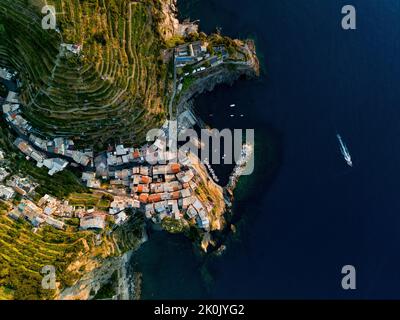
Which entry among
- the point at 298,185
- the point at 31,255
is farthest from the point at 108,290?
the point at 298,185

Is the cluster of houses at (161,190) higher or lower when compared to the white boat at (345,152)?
lower

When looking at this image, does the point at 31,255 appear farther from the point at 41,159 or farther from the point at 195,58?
the point at 195,58

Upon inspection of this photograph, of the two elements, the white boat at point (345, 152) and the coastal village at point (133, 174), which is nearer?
the coastal village at point (133, 174)

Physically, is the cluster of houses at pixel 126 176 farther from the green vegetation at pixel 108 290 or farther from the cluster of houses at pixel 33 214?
the green vegetation at pixel 108 290

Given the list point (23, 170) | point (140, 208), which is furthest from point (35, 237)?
point (140, 208)

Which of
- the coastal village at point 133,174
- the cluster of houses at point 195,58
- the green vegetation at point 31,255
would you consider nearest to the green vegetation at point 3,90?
the coastal village at point 133,174

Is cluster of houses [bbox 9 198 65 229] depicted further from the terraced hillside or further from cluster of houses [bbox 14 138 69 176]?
the terraced hillside
